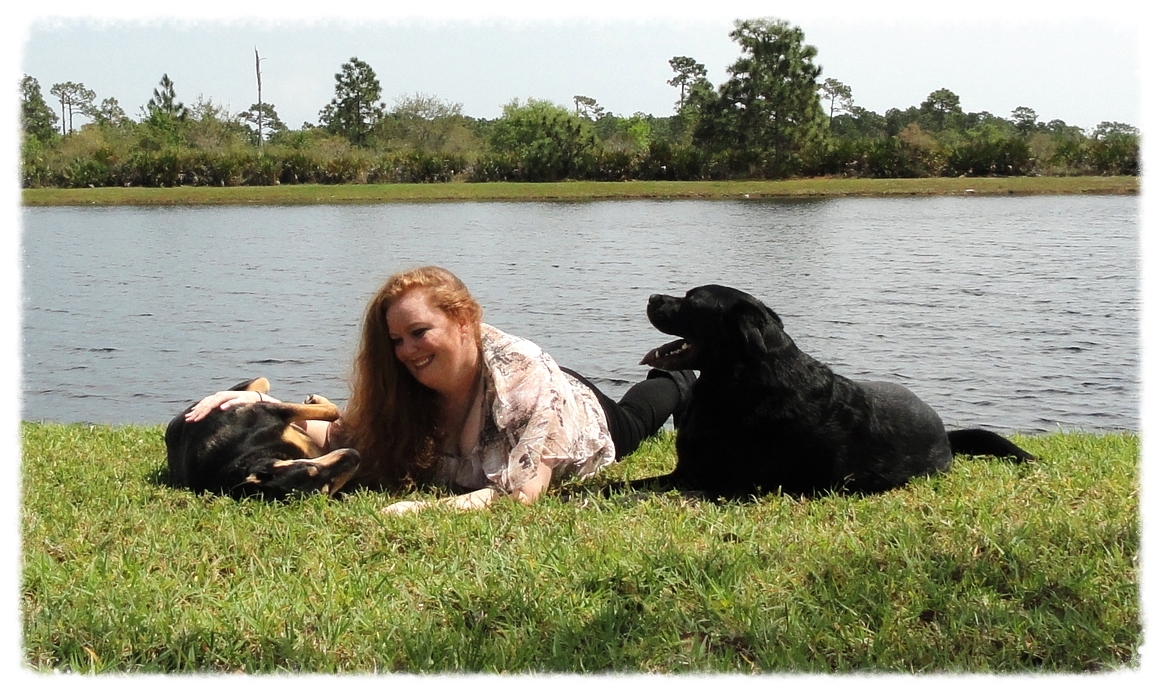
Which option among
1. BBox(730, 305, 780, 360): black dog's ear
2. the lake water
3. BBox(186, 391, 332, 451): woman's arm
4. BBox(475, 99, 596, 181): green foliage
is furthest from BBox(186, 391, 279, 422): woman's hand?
BBox(475, 99, 596, 181): green foliage

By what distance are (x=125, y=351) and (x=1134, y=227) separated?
2160cm

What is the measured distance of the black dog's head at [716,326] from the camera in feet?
15.1

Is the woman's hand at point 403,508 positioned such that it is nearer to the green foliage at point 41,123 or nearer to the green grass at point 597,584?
the green grass at point 597,584

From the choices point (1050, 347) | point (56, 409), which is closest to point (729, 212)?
point (1050, 347)

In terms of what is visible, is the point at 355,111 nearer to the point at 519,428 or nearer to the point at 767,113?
the point at 767,113

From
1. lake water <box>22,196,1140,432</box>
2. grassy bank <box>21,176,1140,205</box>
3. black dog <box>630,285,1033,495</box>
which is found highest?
grassy bank <box>21,176,1140,205</box>

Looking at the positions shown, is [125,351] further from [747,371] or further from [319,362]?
[747,371]

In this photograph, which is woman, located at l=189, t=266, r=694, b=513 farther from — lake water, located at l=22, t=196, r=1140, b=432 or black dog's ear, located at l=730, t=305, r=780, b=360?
black dog's ear, located at l=730, t=305, r=780, b=360

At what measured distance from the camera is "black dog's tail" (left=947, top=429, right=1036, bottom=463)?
5.34 m

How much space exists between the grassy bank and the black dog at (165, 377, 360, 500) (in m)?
36.1

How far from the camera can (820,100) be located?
1793 inches

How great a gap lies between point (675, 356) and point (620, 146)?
44.4m

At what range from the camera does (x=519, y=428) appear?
187 inches

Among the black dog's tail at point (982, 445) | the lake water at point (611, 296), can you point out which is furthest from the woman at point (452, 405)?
the black dog's tail at point (982, 445)
